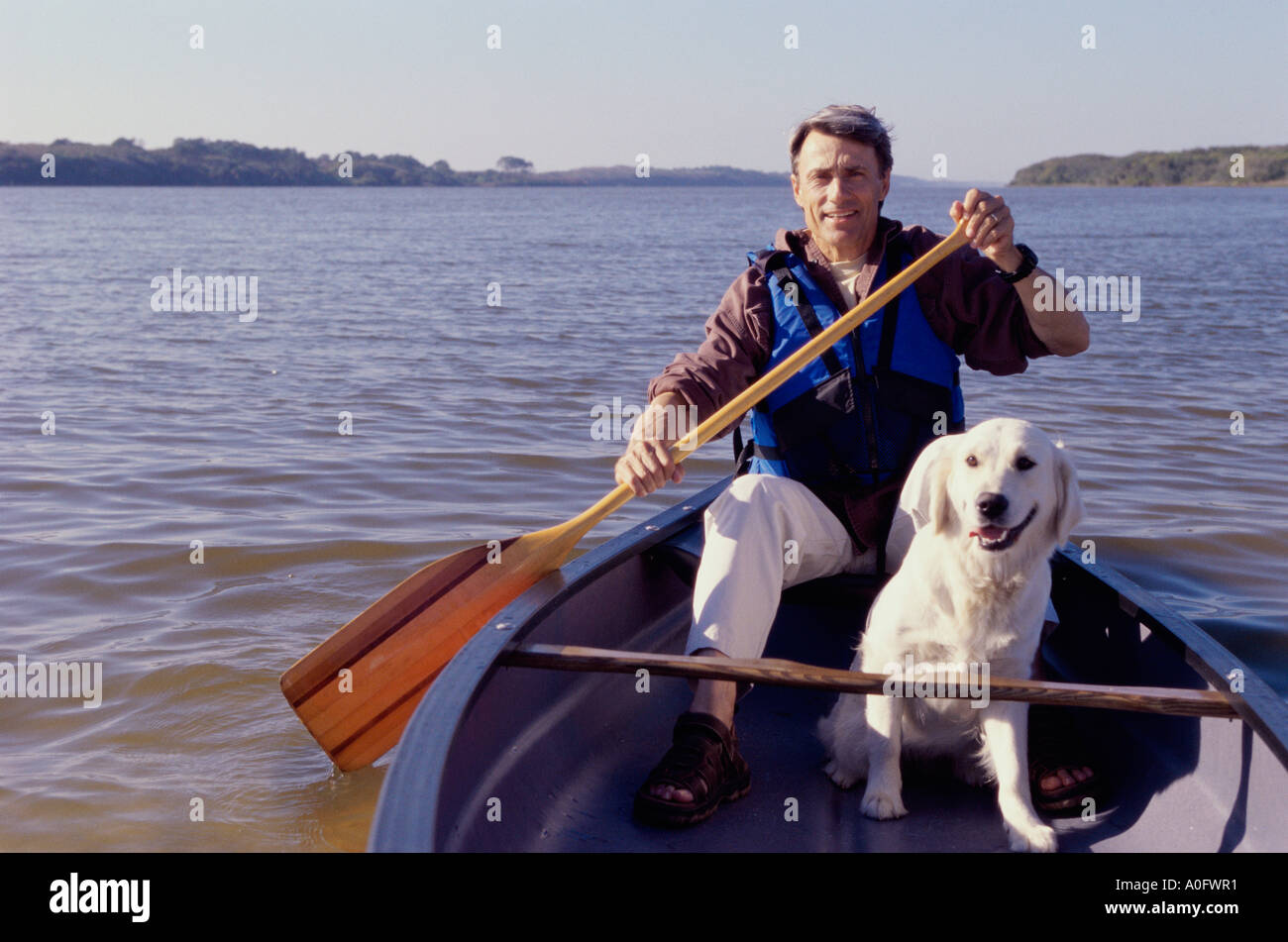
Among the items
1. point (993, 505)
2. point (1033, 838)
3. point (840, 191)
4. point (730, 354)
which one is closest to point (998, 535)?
point (993, 505)

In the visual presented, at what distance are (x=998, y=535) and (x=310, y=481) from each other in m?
5.84

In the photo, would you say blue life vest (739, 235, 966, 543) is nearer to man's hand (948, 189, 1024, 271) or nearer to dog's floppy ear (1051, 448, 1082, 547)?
man's hand (948, 189, 1024, 271)

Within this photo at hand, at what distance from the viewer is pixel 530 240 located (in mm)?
37469

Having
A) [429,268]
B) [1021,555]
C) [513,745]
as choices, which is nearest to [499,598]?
[513,745]

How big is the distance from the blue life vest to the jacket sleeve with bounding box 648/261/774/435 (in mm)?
90

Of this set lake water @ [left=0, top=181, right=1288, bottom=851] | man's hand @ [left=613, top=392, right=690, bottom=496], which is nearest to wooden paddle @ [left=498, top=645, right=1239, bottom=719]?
man's hand @ [left=613, top=392, right=690, bottom=496]

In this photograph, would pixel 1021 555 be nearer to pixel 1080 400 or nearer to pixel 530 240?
pixel 1080 400

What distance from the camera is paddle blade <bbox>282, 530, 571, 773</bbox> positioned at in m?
3.77

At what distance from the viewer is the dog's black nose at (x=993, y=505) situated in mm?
2756

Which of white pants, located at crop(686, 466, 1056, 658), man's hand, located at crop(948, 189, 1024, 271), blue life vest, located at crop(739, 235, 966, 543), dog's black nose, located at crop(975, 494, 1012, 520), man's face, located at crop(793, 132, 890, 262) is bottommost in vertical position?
white pants, located at crop(686, 466, 1056, 658)

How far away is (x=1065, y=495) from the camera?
9.43 ft

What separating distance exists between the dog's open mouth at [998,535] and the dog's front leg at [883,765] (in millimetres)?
513

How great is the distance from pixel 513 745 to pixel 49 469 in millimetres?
5969

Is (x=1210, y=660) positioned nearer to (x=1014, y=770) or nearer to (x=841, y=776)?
(x=1014, y=770)
